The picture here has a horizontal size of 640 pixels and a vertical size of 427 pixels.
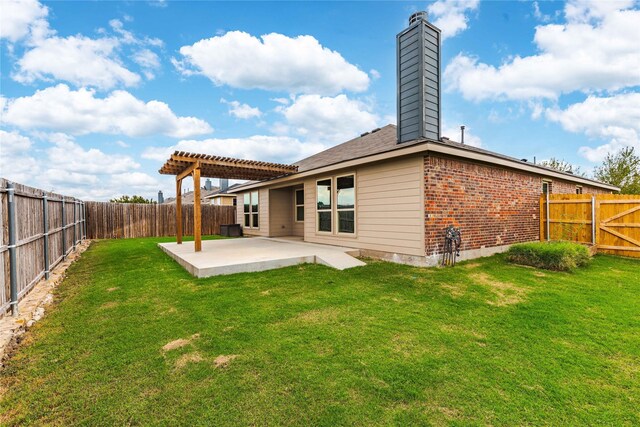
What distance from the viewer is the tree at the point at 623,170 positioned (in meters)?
20.1

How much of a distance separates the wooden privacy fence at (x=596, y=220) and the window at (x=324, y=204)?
7.19 metres

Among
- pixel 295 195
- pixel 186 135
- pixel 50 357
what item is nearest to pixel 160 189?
pixel 186 135

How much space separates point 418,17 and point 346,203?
512 centimetres

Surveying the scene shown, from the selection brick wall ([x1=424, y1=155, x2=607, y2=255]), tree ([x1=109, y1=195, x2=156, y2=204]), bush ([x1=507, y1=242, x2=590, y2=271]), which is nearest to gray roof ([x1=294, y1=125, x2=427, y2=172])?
brick wall ([x1=424, y1=155, x2=607, y2=255])

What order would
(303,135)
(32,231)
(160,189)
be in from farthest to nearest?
(160,189)
(303,135)
(32,231)

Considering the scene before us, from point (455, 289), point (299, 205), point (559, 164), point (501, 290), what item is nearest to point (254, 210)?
point (299, 205)

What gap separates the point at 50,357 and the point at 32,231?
11.5 feet

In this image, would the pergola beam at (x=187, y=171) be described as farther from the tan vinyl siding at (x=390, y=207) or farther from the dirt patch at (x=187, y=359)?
the dirt patch at (x=187, y=359)

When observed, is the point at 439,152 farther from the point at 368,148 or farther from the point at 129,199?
the point at 129,199

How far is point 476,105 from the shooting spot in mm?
13180

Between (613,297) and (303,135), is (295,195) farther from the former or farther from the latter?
(613,297)

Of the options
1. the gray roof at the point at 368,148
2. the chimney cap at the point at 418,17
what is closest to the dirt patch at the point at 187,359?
the gray roof at the point at 368,148

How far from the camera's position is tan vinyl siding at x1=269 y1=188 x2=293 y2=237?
12781 millimetres

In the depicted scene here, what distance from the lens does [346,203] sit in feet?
27.9
